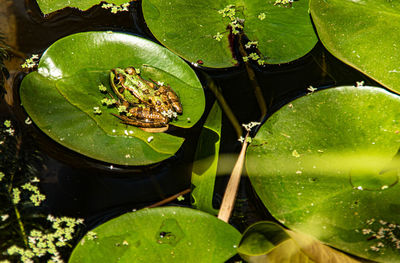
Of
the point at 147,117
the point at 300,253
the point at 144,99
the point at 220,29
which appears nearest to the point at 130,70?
the point at 144,99

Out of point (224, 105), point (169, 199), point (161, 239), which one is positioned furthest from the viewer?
point (224, 105)

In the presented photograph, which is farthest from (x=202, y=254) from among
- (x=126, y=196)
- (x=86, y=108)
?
(x=86, y=108)

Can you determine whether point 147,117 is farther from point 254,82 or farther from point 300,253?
point 300,253

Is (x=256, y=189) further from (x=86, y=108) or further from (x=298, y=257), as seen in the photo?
(x=86, y=108)

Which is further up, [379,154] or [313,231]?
[379,154]

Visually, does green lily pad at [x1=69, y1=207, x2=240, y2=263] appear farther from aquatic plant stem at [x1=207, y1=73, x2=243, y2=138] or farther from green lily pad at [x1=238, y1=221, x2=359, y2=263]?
aquatic plant stem at [x1=207, y1=73, x2=243, y2=138]

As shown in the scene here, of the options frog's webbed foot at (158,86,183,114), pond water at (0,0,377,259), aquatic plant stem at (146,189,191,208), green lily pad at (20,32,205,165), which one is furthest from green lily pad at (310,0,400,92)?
aquatic plant stem at (146,189,191,208)

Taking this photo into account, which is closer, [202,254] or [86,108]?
[202,254]
